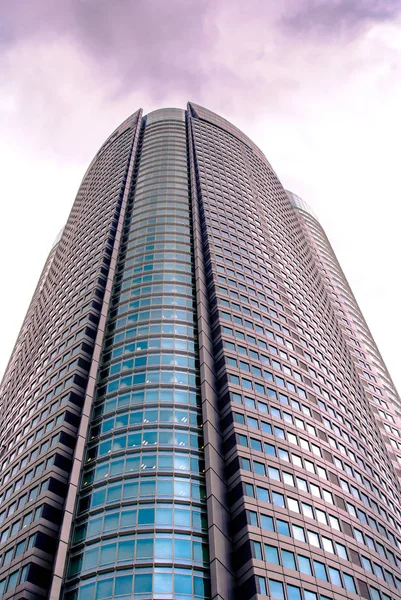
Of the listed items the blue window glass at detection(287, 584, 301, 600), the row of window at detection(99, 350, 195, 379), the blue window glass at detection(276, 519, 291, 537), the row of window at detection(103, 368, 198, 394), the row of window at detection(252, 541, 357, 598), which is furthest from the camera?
the row of window at detection(99, 350, 195, 379)

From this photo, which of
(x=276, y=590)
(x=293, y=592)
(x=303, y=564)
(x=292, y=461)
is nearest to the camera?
(x=276, y=590)

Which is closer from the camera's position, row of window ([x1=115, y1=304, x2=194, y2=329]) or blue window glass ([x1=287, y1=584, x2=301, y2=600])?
blue window glass ([x1=287, y1=584, x2=301, y2=600])

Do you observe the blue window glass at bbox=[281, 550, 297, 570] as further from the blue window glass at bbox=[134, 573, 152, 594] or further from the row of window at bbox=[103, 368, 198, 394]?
the row of window at bbox=[103, 368, 198, 394]

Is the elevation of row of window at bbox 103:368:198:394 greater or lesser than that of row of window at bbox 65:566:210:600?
greater

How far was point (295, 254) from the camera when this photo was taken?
105m

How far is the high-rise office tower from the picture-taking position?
4684 centimetres

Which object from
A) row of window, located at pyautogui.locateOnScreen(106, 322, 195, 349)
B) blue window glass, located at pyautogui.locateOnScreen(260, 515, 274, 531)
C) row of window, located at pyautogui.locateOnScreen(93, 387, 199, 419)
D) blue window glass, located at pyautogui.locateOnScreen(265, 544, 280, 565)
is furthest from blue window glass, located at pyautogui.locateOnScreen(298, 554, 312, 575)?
row of window, located at pyautogui.locateOnScreen(106, 322, 195, 349)

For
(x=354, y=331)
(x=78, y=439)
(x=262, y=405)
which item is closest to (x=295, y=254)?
(x=354, y=331)

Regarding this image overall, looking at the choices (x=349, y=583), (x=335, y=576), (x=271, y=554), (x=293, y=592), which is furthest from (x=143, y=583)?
(x=349, y=583)

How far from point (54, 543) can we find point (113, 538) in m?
6.45

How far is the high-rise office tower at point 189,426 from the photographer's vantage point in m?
46.8

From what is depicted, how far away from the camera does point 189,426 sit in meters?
56.6

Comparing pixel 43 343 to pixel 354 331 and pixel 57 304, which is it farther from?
pixel 354 331

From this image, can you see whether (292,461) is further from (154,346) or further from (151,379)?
(154,346)
